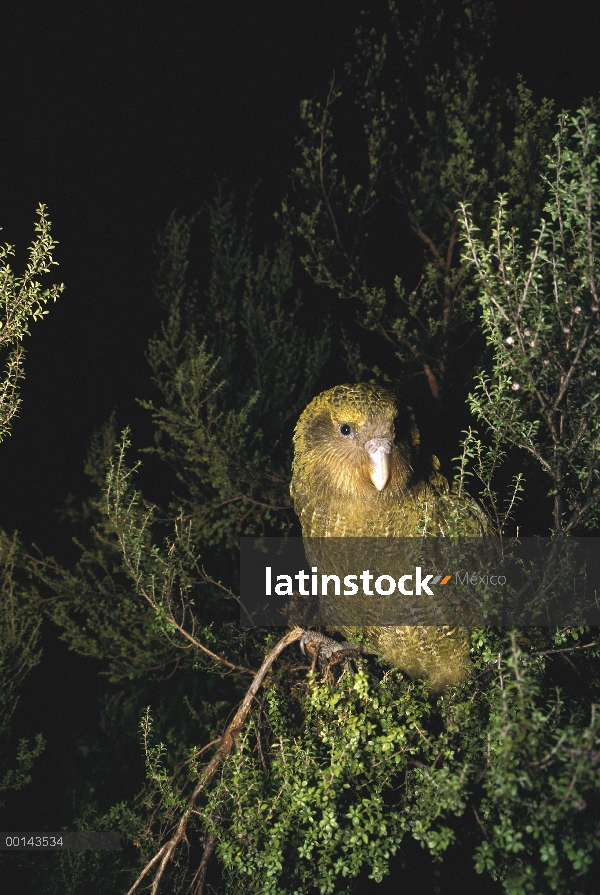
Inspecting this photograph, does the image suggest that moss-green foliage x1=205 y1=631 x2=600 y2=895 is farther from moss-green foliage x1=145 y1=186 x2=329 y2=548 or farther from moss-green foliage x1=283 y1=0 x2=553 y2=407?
moss-green foliage x1=283 y1=0 x2=553 y2=407

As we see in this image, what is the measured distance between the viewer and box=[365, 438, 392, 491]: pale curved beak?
1.94 metres

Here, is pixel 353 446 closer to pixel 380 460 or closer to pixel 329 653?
pixel 380 460

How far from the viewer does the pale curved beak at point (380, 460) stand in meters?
1.94

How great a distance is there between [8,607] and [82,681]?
53.2 inches

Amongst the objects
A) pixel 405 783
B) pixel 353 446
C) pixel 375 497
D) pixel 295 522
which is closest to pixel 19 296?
pixel 353 446

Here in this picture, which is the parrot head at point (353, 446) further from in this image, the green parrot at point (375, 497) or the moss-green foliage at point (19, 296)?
the moss-green foliage at point (19, 296)

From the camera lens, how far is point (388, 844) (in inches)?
57.9

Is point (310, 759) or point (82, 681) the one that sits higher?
point (82, 681)

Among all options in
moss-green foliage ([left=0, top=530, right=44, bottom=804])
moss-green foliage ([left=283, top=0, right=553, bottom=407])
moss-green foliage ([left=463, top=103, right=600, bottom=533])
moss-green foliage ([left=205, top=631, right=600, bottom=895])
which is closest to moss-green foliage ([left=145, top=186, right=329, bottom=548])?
moss-green foliage ([left=283, top=0, right=553, bottom=407])

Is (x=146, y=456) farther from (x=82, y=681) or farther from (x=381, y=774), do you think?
(x=381, y=774)

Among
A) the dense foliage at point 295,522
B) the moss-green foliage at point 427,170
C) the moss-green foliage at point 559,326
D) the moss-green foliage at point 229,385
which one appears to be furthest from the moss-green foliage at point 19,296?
the moss-green foliage at point 427,170

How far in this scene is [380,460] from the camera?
6.39 feet

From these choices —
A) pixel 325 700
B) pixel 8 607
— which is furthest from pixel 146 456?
pixel 325 700

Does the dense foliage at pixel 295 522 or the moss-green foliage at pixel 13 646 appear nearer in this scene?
the dense foliage at pixel 295 522
